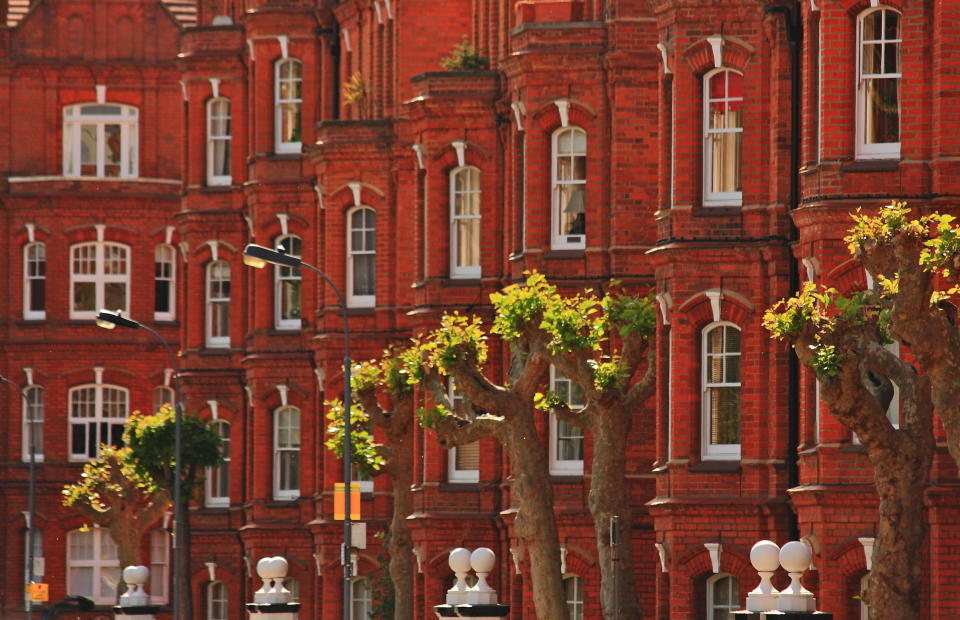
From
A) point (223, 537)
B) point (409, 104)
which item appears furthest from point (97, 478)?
point (409, 104)

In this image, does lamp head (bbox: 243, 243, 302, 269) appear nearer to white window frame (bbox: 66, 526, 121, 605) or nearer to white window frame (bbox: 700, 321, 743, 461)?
white window frame (bbox: 700, 321, 743, 461)

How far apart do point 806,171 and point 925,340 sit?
8.01m

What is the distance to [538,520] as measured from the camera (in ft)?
155

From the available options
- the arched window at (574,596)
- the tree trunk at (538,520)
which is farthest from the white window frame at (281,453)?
the tree trunk at (538,520)

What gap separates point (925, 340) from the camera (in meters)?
35.2

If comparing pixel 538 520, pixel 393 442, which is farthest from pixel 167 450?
pixel 538 520

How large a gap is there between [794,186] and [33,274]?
40.9m

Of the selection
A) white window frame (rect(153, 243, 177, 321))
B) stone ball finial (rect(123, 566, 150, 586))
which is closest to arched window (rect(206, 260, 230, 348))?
white window frame (rect(153, 243, 177, 321))

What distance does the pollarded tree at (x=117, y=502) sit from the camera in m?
69.1

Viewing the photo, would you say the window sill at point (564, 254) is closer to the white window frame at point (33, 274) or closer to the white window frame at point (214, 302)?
the white window frame at point (214, 302)

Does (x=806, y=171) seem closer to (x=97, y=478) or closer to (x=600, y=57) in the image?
(x=600, y=57)

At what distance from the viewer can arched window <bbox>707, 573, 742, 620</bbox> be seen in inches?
1794

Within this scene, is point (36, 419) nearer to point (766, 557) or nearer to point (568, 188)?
point (568, 188)

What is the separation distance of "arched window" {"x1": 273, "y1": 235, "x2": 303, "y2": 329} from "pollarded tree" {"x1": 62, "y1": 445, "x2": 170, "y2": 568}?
5133mm
